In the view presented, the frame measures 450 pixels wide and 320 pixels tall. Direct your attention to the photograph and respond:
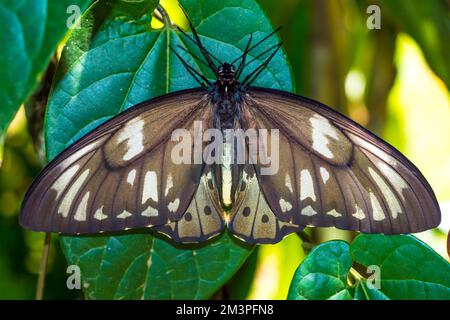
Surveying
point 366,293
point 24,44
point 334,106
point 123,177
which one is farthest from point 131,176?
point 334,106

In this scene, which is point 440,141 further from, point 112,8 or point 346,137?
point 112,8

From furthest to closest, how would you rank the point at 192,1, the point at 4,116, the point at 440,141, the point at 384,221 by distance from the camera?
the point at 440,141
the point at 192,1
the point at 384,221
the point at 4,116

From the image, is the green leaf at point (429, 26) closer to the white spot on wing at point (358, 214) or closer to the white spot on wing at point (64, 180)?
the white spot on wing at point (358, 214)

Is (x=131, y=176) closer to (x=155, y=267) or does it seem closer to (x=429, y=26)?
(x=155, y=267)

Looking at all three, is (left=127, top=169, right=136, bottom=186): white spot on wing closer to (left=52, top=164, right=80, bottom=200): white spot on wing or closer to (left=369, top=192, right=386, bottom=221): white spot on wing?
(left=52, top=164, right=80, bottom=200): white spot on wing

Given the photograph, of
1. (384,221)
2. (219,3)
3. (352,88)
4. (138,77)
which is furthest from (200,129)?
(352,88)

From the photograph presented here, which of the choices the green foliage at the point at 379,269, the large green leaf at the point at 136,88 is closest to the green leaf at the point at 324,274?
the green foliage at the point at 379,269

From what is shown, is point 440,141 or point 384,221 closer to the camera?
point 384,221
